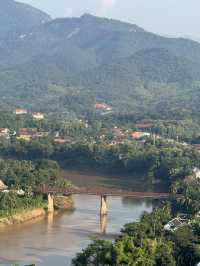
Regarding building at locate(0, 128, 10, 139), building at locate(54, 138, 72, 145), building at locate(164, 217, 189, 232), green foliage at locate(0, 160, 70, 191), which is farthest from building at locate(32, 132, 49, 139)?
building at locate(164, 217, 189, 232)

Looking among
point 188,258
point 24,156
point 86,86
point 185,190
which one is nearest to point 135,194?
point 185,190

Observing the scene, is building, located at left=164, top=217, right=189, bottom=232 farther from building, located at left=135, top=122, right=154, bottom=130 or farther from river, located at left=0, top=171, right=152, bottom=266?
building, located at left=135, top=122, right=154, bottom=130

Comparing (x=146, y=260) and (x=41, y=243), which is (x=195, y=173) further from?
(x=146, y=260)

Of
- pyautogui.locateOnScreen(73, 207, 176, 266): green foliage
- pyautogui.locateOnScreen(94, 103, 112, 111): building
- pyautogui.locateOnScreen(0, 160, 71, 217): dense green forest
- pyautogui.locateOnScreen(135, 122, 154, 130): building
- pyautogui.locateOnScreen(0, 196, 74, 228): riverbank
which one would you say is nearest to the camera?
pyautogui.locateOnScreen(73, 207, 176, 266): green foliage

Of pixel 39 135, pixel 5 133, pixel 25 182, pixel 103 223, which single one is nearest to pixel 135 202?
pixel 25 182

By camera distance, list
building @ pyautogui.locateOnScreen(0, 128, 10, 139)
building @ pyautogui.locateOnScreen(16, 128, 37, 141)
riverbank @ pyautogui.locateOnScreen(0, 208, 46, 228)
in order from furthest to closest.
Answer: building @ pyautogui.locateOnScreen(0, 128, 10, 139) → building @ pyautogui.locateOnScreen(16, 128, 37, 141) → riverbank @ pyautogui.locateOnScreen(0, 208, 46, 228)

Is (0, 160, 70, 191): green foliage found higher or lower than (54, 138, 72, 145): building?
lower

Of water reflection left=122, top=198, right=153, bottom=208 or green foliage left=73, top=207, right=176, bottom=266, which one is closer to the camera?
green foliage left=73, top=207, right=176, bottom=266

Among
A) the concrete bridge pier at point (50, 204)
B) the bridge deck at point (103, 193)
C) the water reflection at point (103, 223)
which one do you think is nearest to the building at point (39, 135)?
the bridge deck at point (103, 193)

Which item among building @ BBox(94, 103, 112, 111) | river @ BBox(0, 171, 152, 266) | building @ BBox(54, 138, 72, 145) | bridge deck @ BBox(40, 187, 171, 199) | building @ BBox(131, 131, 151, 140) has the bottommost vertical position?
river @ BBox(0, 171, 152, 266)
